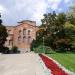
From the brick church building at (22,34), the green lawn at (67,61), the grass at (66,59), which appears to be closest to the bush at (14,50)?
the brick church building at (22,34)

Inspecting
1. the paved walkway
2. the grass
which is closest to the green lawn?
the grass

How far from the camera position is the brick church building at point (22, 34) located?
404ft

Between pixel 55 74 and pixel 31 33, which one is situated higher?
pixel 31 33

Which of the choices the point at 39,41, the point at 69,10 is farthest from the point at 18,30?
the point at 69,10

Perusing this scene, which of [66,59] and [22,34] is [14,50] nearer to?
[22,34]

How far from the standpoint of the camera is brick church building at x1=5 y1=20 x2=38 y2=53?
12306cm

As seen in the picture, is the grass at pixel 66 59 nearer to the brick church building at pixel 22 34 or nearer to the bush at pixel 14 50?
the bush at pixel 14 50

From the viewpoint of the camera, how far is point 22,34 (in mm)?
124812

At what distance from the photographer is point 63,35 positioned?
313 feet

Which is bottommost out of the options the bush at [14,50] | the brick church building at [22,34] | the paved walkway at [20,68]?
the paved walkway at [20,68]

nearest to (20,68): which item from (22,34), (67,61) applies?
(67,61)

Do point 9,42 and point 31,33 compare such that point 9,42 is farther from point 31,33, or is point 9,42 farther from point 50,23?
point 50,23

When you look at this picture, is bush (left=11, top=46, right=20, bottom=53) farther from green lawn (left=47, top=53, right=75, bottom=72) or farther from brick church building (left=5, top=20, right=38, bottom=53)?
green lawn (left=47, top=53, right=75, bottom=72)

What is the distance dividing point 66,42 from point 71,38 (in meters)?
1.68
